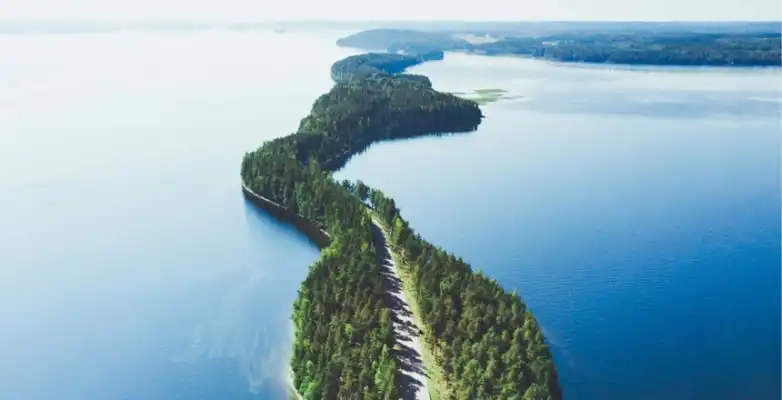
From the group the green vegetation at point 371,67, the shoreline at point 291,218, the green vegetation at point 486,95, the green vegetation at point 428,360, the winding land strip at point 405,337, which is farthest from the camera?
the green vegetation at point 371,67

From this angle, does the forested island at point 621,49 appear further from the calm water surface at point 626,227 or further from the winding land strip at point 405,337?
the winding land strip at point 405,337

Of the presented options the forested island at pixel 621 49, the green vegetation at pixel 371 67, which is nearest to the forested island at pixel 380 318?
the green vegetation at pixel 371 67

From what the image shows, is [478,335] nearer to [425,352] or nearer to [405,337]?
[425,352]

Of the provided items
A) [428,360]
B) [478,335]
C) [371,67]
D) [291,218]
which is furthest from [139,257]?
[371,67]

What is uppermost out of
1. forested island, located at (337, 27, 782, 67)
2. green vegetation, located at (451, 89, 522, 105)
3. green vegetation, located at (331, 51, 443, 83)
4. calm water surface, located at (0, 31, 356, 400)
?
forested island, located at (337, 27, 782, 67)

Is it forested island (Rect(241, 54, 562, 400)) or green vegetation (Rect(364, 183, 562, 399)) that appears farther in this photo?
forested island (Rect(241, 54, 562, 400))

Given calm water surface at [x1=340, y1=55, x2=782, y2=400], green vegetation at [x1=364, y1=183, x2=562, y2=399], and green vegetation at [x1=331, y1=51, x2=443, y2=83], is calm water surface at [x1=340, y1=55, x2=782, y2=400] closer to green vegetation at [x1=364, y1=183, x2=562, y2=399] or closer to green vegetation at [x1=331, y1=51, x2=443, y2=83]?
green vegetation at [x1=364, y1=183, x2=562, y2=399]

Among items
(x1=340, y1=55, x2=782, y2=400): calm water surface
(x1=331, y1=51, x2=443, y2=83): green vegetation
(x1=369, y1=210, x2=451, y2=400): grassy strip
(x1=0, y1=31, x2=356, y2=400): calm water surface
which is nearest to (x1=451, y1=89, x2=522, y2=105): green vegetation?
(x1=331, y1=51, x2=443, y2=83): green vegetation
